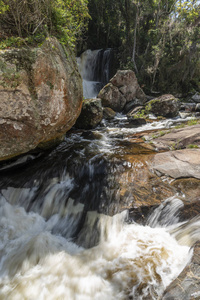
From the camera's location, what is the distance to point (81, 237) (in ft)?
10.7

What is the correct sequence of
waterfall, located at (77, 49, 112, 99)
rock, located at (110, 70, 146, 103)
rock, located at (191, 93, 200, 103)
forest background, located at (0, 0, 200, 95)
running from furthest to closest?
waterfall, located at (77, 49, 112, 99) → forest background, located at (0, 0, 200, 95) → rock, located at (191, 93, 200, 103) → rock, located at (110, 70, 146, 103)

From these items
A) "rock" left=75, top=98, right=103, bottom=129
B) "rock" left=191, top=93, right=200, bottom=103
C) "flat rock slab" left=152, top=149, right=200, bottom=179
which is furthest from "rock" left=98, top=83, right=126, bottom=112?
"flat rock slab" left=152, top=149, right=200, bottom=179

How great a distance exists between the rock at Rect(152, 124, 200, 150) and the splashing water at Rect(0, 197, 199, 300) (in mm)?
2800

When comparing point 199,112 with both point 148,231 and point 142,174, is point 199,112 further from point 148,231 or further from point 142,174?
point 148,231

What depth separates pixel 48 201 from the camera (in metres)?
3.90

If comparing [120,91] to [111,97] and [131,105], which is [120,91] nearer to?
[111,97]

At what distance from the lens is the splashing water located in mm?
2330

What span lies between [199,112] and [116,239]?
1268 cm

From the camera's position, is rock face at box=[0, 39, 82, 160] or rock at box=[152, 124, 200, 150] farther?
rock at box=[152, 124, 200, 150]

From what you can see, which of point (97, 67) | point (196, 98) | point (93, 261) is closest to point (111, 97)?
point (97, 67)

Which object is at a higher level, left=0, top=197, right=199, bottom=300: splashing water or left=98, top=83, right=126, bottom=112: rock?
left=98, top=83, right=126, bottom=112: rock

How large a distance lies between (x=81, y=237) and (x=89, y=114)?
631cm

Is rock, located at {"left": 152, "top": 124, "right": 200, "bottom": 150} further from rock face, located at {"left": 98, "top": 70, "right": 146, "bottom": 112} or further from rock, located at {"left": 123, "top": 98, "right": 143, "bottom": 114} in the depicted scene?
rock face, located at {"left": 98, "top": 70, "right": 146, "bottom": 112}

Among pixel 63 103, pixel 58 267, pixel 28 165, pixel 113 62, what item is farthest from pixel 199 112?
pixel 58 267
